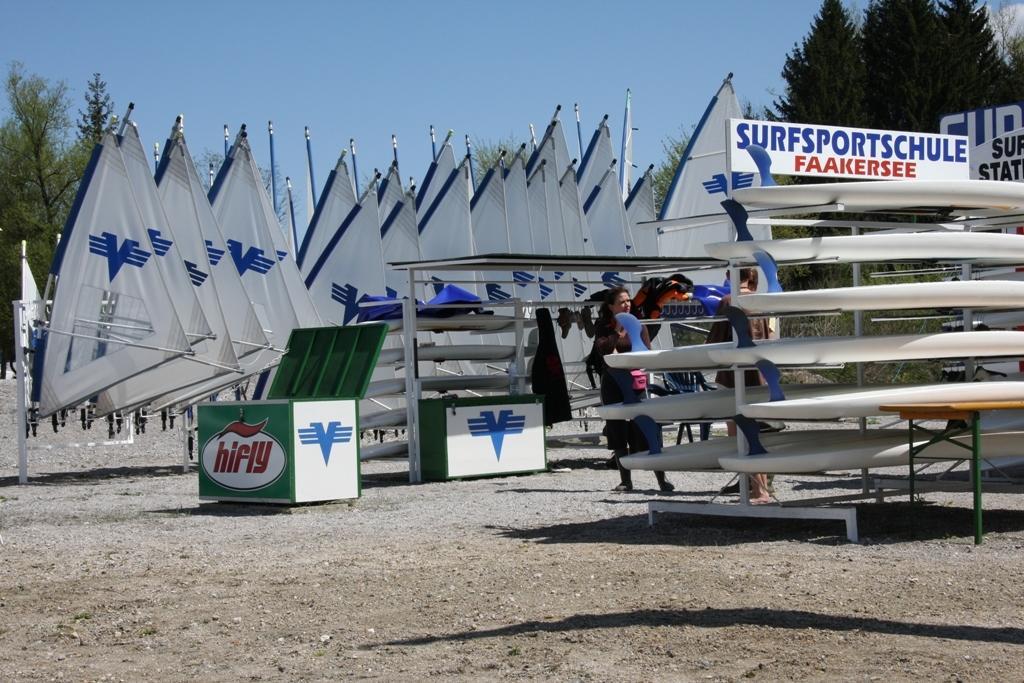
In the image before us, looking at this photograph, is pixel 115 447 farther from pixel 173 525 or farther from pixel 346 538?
pixel 346 538

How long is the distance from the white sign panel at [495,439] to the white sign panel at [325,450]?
2637mm

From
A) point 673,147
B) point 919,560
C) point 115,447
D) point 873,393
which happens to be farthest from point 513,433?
point 673,147

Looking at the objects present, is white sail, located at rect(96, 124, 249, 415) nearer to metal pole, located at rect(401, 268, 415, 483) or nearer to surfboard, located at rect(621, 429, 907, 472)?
metal pole, located at rect(401, 268, 415, 483)

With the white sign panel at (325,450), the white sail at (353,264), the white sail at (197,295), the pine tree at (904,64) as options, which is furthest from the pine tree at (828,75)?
the white sign panel at (325,450)

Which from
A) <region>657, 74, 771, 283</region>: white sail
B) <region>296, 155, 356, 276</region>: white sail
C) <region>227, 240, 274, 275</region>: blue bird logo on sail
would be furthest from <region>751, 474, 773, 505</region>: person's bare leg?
<region>296, 155, 356, 276</region>: white sail

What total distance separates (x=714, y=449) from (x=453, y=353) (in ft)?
28.3

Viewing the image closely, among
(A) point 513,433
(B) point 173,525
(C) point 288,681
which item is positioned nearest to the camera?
(C) point 288,681

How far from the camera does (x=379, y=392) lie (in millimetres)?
18484

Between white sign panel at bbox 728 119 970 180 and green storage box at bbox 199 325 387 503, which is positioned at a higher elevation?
white sign panel at bbox 728 119 970 180

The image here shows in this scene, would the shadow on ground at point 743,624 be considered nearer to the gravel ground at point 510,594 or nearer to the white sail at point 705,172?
the gravel ground at point 510,594

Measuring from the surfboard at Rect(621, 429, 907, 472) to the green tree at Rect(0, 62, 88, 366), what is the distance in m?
52.7

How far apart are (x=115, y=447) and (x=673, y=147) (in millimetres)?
38748

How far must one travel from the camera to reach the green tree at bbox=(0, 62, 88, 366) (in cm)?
6066

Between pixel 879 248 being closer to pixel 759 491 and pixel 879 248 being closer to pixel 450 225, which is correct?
pixel 759 491
